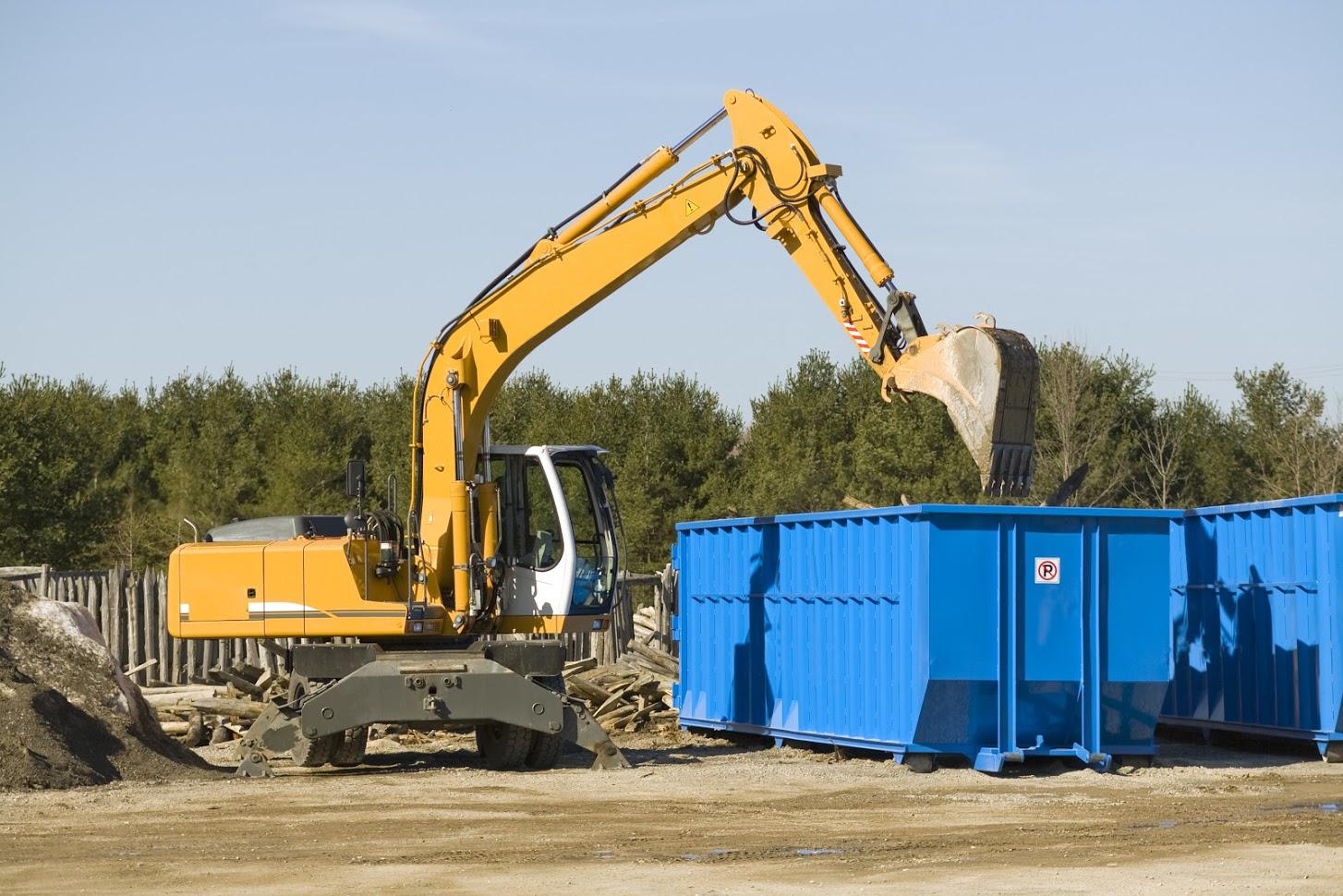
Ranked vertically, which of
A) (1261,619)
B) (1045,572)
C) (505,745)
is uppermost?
(1045,572)

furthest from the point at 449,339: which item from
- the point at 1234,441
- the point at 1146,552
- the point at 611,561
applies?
the point at 1234,441

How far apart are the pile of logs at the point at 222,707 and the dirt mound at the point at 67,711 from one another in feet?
6.71

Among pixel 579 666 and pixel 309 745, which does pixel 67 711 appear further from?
pixel 579 666

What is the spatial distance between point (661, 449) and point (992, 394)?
3550cm

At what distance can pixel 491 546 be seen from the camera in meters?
16.2

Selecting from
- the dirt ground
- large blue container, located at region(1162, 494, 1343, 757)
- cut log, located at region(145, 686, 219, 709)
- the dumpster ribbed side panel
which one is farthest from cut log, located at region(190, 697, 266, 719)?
large blue container, located at region(1162, 494, 1343, 757)

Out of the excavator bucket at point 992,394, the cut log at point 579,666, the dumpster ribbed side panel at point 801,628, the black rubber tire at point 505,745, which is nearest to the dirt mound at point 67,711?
the black rubber tire at point 505,745

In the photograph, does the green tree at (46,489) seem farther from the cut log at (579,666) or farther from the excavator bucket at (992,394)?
the excavator bucket at (992,394)

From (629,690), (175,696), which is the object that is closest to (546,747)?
(629,690)

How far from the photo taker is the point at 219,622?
16031 mm

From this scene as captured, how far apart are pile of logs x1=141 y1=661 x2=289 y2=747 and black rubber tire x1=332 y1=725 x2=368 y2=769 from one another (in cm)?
294

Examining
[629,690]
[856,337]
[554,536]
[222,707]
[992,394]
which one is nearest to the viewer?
[992,394]

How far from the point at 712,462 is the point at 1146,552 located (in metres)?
33.9

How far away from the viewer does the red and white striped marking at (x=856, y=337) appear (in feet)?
49.3
